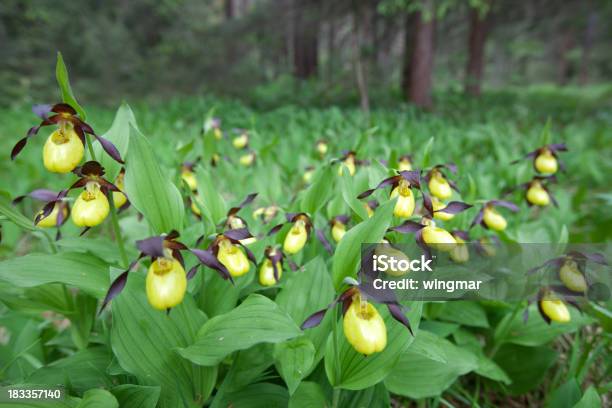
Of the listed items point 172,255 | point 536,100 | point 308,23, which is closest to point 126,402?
point 172,255

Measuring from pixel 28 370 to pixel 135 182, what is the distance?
89 centimetres

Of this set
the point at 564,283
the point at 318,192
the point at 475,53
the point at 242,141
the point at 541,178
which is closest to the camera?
the point at 564,283

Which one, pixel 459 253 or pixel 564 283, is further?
pixel 459 253

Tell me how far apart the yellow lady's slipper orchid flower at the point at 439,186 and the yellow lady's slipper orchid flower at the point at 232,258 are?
0.82m

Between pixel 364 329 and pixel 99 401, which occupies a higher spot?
pixel 364 329

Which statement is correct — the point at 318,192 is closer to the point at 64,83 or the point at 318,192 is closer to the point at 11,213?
the point at 64,83

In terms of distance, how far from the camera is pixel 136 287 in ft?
3.49

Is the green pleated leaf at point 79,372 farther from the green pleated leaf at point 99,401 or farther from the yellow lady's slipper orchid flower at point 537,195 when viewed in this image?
the yellow lady's slipper orchid flower at point 537,195

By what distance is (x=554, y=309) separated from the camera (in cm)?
129

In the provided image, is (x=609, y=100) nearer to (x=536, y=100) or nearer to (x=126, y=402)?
(x=536, y=100)

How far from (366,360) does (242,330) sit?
38cm

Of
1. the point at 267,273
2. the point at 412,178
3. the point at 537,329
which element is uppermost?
the point at 412,178

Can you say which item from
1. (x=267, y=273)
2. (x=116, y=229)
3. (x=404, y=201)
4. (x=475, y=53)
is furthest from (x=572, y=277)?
(x=475, y=53)

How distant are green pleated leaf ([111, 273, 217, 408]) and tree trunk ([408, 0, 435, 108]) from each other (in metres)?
7.44
